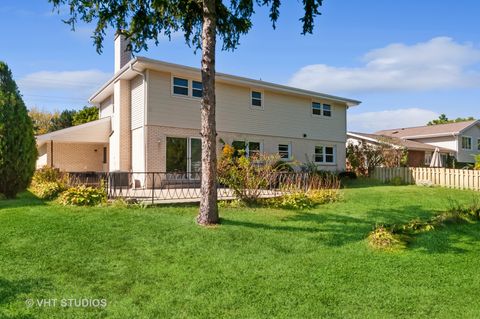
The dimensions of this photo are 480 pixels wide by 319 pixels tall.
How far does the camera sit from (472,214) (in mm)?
9312

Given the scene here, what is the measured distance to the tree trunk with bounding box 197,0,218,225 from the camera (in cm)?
816

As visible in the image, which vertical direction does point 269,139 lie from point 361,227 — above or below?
above

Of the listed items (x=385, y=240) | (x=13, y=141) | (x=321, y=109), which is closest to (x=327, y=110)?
(x=321, y=109)

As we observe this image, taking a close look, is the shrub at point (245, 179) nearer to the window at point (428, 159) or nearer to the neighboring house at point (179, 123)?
the neighboring house at point (179, 123)

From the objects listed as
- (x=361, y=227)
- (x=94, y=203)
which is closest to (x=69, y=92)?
(x=94, y=203)

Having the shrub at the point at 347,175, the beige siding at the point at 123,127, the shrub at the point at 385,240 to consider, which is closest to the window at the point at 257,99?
the beige siding at the point at 123,127

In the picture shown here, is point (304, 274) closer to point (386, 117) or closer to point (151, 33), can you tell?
point (151, 33)

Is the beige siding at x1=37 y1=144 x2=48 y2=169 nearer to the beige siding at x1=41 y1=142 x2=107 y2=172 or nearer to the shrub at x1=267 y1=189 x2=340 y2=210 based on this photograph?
the beige siding at x1=41 y1=142 x2=107 y2=172

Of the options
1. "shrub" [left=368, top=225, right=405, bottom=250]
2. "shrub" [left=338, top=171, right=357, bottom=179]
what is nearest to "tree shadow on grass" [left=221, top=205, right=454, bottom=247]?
"shrub" [left=368, top=225, right=405, bottom=250]

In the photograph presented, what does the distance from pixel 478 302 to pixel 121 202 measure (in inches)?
327

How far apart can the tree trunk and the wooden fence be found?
15500 millimetres

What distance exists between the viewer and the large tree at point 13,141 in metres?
10.3

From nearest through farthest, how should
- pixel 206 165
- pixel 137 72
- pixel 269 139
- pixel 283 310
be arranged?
pixel 283 310, pixel 206 165, pixel 137 72, pixel 269 139

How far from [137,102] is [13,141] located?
22.5ft
